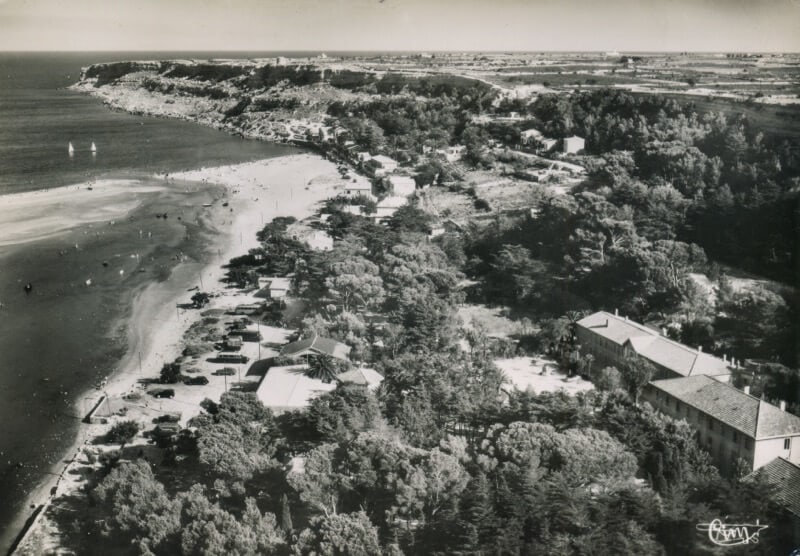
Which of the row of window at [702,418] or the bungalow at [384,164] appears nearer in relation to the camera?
the row of window at [702,418]

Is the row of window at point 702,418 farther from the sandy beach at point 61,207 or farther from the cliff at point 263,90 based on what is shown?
the cliff at point 263,90

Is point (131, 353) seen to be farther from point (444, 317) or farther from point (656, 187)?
point (656, 187)

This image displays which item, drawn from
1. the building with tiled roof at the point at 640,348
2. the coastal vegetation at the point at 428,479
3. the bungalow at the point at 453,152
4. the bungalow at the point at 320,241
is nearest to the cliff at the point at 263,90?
the bungalow at the point at 453,152

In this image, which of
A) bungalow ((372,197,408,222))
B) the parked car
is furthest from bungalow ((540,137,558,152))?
the parked car

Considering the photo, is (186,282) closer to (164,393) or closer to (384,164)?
(164,393)

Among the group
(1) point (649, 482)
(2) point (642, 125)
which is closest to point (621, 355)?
(1) point (649, 482)
